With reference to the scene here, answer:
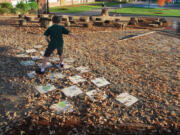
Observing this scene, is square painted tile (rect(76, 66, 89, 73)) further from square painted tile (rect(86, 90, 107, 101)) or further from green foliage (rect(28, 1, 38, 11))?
green foliage (rect(28, 1, 38, 11))

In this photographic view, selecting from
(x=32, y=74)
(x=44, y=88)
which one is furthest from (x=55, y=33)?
(x=44, y=88)

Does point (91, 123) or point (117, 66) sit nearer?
point (91, 123)

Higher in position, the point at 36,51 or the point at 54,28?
the point at 54,28

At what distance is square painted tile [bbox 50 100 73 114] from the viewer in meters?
3.93

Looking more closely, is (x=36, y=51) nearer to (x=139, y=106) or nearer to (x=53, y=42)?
(x=53, y=42)

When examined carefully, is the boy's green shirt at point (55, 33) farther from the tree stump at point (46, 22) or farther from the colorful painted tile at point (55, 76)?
the tree stump at point (46, 22)

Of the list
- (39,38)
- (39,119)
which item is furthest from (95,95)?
(39,38)

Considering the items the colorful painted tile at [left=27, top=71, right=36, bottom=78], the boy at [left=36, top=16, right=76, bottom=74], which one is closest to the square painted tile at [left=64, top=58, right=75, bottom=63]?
the boy at [left=36, top=16, right=76, bottom=74]

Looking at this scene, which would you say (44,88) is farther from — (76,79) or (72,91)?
(76,79)

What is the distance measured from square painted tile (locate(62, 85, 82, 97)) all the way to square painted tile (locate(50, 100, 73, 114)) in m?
0.36

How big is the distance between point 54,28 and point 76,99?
234cm

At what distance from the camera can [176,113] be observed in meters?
4.04

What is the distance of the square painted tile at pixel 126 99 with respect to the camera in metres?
4.34

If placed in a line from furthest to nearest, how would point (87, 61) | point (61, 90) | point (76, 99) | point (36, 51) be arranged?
1. point (36, 51)
2. point (87, 61)
3. point (61, 90)
4. point (76, 99)
